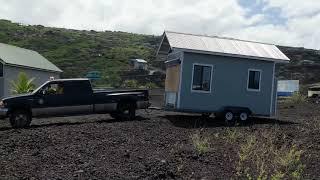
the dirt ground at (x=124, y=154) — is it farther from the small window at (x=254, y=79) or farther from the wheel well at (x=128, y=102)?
the small window at (x=254, y=79)

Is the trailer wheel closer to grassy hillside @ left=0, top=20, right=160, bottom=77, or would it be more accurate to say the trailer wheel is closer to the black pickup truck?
the black pickup truck

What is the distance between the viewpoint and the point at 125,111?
21.0m

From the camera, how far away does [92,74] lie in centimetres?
5472

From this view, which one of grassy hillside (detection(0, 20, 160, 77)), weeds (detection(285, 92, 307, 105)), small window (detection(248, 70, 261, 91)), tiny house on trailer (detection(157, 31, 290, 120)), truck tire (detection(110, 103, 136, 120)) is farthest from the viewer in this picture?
grassy hillside (detection(0, 20, 160, 77))

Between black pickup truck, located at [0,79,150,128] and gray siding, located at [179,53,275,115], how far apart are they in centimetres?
193

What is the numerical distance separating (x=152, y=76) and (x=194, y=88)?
35.4 metres

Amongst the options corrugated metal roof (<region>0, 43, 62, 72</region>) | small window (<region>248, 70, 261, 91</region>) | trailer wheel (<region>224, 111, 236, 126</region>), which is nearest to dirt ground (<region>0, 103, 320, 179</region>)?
trailer wheel (<region>224, 111, 236, 126</region>)

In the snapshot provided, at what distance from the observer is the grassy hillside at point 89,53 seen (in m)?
60.9

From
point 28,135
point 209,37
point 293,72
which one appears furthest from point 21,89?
point 293,72

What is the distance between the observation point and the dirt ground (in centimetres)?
1008

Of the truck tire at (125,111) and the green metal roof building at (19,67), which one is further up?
the green metal roof building at (19,67)

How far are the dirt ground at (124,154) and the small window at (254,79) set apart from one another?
551 cm

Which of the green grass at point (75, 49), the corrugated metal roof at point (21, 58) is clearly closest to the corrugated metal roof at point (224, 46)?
the corrugated metal roof at point (21, 58)

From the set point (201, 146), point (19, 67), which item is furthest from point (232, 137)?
point (19, 67)
